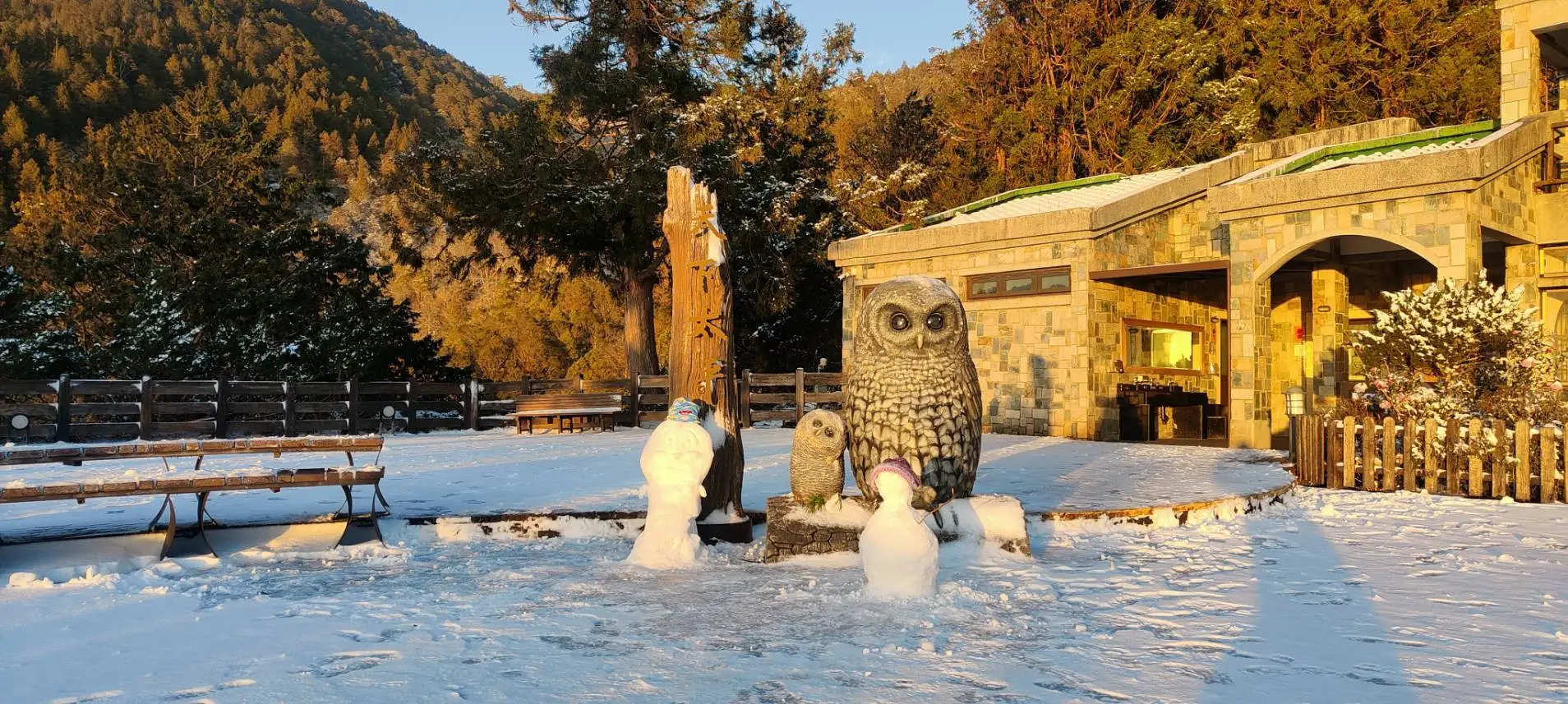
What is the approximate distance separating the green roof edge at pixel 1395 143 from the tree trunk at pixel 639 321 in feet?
45.3

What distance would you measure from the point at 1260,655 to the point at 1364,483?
6.70 meters

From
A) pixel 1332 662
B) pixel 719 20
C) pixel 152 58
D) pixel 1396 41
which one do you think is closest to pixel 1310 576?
pixel 1332 662

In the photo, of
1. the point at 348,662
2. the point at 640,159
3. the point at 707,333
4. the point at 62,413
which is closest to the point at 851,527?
the point at 707,333

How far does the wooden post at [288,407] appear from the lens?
56.7 feet

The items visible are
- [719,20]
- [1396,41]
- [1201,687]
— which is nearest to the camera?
[1201,687]

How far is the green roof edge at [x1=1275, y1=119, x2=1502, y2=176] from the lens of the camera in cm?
1521

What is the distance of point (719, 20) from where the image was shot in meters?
24.6

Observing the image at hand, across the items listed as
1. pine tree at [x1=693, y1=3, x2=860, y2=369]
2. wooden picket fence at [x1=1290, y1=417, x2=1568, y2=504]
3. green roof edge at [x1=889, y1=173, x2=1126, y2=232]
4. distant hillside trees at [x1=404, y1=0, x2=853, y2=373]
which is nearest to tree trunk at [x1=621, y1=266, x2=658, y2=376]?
distant hillside trees at [x1=404, y1=0, x2=853, y2=373]

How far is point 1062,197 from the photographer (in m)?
19.3

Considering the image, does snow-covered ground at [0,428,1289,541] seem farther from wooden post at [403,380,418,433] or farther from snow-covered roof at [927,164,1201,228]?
snow-covered roof at [927,164,1201,228]

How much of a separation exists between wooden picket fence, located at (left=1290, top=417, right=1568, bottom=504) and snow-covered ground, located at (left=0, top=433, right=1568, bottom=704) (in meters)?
1.60

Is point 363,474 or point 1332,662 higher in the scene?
point 363,474

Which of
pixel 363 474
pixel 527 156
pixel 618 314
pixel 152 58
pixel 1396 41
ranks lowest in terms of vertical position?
pixel 363 474

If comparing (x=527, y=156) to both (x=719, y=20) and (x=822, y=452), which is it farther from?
(x=822, y=452)
